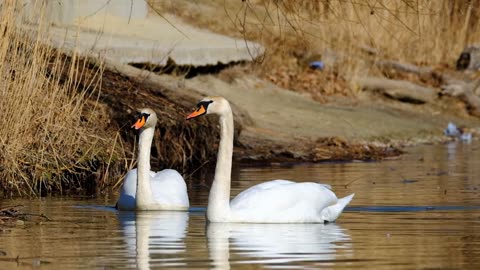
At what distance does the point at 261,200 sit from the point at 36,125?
322 centimetres

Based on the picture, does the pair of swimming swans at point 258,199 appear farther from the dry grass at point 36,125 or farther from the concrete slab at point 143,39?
the concrete slab at point 143,39

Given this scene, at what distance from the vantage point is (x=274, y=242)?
945 cm

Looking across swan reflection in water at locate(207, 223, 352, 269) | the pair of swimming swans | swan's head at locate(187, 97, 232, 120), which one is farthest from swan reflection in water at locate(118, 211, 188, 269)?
swan's head at locate(187, 97, 232, 120)

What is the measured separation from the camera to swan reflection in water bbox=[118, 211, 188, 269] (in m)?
8.50

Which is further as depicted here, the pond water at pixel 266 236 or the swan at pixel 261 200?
the swan at pixel 261 200

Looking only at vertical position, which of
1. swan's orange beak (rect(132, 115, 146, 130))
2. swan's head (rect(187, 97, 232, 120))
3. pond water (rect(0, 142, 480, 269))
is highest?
swan's head (rect(187, 97, 232, 120))

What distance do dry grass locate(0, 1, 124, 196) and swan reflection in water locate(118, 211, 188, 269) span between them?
142 cm

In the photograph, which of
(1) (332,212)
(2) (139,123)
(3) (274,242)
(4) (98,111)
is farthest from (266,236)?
(4) (98,111)

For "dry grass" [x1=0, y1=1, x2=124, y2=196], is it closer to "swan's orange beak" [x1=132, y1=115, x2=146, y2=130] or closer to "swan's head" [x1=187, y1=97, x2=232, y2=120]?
"swan's orange beak" [x1=132, y1=115, x2=146, y2=130]

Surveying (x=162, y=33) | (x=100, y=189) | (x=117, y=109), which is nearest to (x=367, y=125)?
(x=162, y=33)

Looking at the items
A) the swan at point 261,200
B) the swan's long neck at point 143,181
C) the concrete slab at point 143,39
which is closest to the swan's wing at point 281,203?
the swan at point 261,200

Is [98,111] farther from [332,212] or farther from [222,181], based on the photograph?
[332,212]

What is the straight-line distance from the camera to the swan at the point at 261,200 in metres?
10.7

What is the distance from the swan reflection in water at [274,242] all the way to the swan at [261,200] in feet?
0.26
